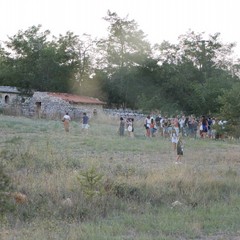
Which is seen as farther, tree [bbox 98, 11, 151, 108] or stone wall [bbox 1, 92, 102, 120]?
tree [bbox 98, 11, 151, 108]

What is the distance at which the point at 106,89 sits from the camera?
5603cm

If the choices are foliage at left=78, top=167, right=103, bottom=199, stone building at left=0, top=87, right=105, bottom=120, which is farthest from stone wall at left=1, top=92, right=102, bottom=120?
foliage at left=78, top=167, right=103, bottom=199

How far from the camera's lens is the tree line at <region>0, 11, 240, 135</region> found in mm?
50938

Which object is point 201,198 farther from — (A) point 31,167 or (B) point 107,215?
(A) point 31,167

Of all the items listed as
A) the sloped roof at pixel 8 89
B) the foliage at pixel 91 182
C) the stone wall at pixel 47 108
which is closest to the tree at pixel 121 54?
the stone wall at pixel 47 108

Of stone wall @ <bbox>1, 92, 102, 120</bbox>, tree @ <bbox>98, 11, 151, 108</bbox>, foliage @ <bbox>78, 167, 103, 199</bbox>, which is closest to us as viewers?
foliage @ <bbox>78, 167, 103, 199</bbox>

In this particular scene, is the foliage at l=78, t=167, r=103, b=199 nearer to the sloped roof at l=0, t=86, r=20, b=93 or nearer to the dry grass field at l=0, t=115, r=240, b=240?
the dry grass field at l=0, t=115, r=240, b=240

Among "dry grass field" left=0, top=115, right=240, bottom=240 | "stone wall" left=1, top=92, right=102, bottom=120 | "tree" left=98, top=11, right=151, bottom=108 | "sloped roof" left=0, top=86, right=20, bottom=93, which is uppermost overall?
"tree" left=98, top=11, right=151, bottom=108

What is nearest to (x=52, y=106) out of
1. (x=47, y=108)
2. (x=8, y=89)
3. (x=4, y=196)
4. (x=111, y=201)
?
(x=47, y=108)

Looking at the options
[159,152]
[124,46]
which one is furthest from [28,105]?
[159,152]

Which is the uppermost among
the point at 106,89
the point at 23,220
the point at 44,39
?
the point at 44,39

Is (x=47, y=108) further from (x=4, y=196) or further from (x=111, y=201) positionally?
(x=4, y=196)

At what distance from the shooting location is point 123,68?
55.0 meters

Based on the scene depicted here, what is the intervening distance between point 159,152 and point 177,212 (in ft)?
35.4
